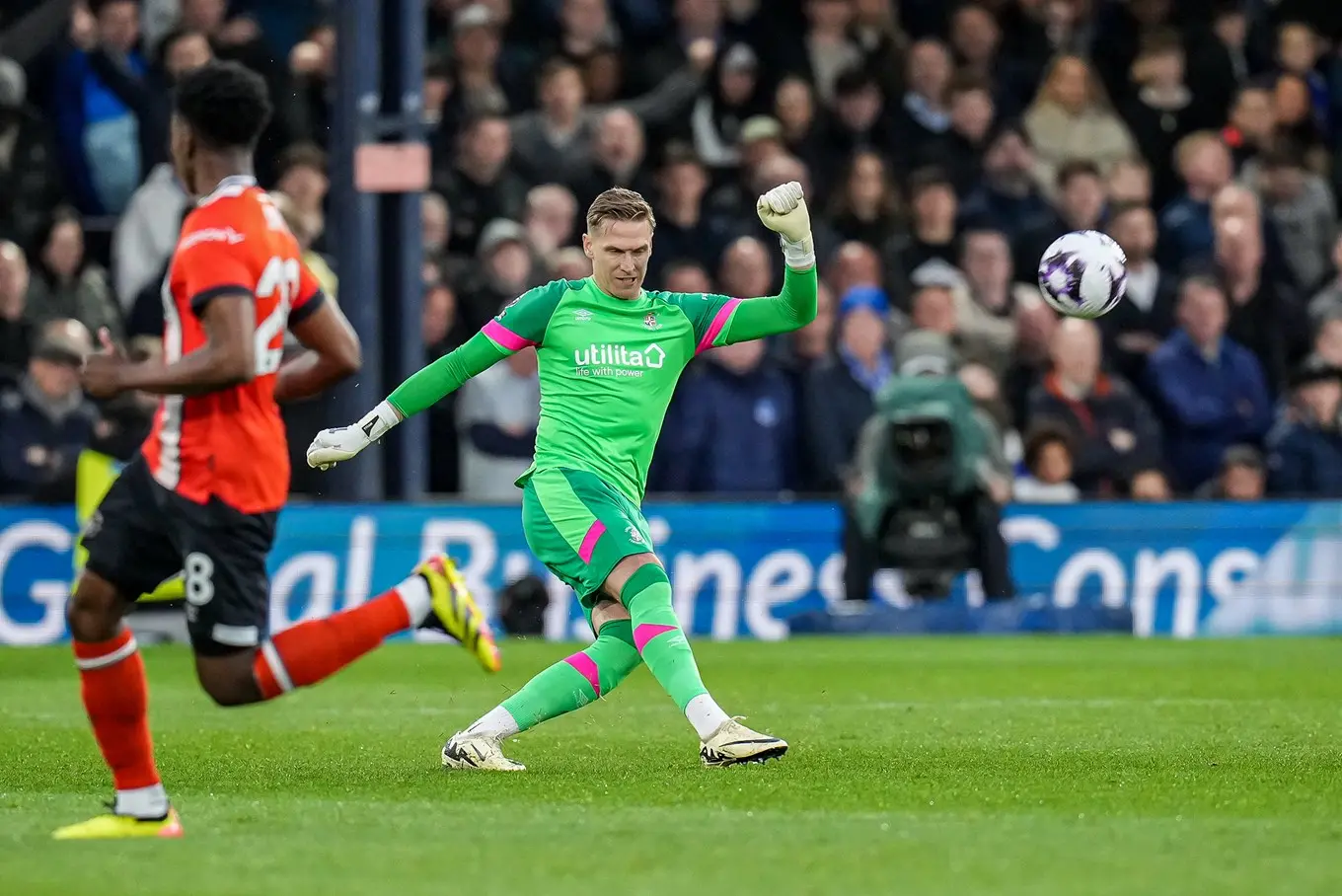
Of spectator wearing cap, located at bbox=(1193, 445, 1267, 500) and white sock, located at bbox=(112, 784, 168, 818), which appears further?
spectator wearing cap, located at bbox=(1193, 445, 1267, 500)

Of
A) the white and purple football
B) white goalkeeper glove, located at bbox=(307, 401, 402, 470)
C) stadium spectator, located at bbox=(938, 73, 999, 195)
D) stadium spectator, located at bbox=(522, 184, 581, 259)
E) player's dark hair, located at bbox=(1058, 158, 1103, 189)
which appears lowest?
white goalkeeper glove, located at bbox=(307, 401, 402, 470)

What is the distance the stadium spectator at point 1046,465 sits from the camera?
1641 centimetres

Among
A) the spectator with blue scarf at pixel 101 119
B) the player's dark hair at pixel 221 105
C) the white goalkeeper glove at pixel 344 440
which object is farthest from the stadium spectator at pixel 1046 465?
the player's dark hair at pixel 221 105

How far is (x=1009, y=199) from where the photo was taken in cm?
1792

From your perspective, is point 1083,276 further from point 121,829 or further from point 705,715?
point 121,829

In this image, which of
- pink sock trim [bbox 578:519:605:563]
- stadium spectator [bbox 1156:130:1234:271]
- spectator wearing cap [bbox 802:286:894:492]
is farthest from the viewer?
stadium spectator [bbox 1156:130:1234:271]

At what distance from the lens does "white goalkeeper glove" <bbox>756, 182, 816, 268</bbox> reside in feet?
26.3

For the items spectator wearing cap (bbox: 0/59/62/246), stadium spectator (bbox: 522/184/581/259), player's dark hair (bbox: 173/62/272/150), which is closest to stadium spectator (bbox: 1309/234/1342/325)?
stadium spectator (bbox: 522/184/581/259)

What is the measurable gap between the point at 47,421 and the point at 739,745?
885cm

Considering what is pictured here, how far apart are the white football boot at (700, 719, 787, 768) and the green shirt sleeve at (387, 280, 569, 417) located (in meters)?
1.48

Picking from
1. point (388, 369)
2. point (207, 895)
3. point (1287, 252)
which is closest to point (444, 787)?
point (207, 895)

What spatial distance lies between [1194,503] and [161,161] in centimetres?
746

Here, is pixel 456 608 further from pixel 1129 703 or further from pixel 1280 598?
pixel 1280 598

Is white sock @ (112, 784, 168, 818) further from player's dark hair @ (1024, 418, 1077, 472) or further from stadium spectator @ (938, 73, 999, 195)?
stadium spectator @ (938, 73, 999, 195)
